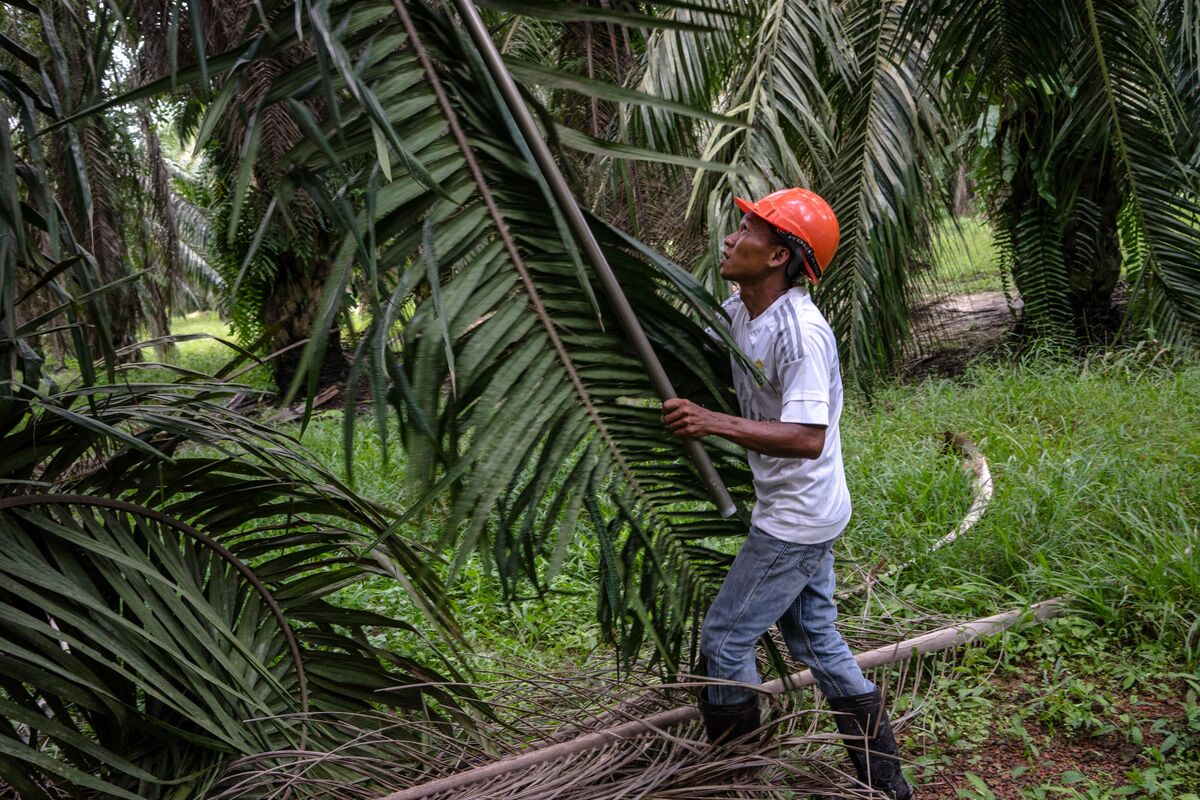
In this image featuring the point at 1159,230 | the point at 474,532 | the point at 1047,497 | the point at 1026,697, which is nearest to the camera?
the point at 474,532

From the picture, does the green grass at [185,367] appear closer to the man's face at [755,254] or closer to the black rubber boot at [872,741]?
the man's face at [755,254]

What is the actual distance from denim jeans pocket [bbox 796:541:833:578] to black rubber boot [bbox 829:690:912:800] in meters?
0.42

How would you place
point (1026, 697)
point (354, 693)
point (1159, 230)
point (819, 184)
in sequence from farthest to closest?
1. point (819, 184)
2. point (1159, 230)
3. point (1026, 697)
4. point (354, 693)

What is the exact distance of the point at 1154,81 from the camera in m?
4.52

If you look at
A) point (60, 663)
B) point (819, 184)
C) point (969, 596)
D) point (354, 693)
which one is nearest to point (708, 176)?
point (819, 184)

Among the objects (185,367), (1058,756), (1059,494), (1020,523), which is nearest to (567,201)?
(1058,756)

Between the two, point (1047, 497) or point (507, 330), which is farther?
point (1047, 497)

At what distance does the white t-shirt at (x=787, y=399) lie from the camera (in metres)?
2.35

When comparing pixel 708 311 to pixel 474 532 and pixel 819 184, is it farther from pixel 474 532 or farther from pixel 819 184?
pixel 819 184

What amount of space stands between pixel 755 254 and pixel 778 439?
0.52 m

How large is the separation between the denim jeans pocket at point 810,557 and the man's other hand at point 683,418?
21.5 inches

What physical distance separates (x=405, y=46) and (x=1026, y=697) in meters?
2.85

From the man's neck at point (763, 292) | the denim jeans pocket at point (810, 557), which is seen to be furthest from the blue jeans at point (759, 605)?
the man's neck at point (763, 292)

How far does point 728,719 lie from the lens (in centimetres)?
254
